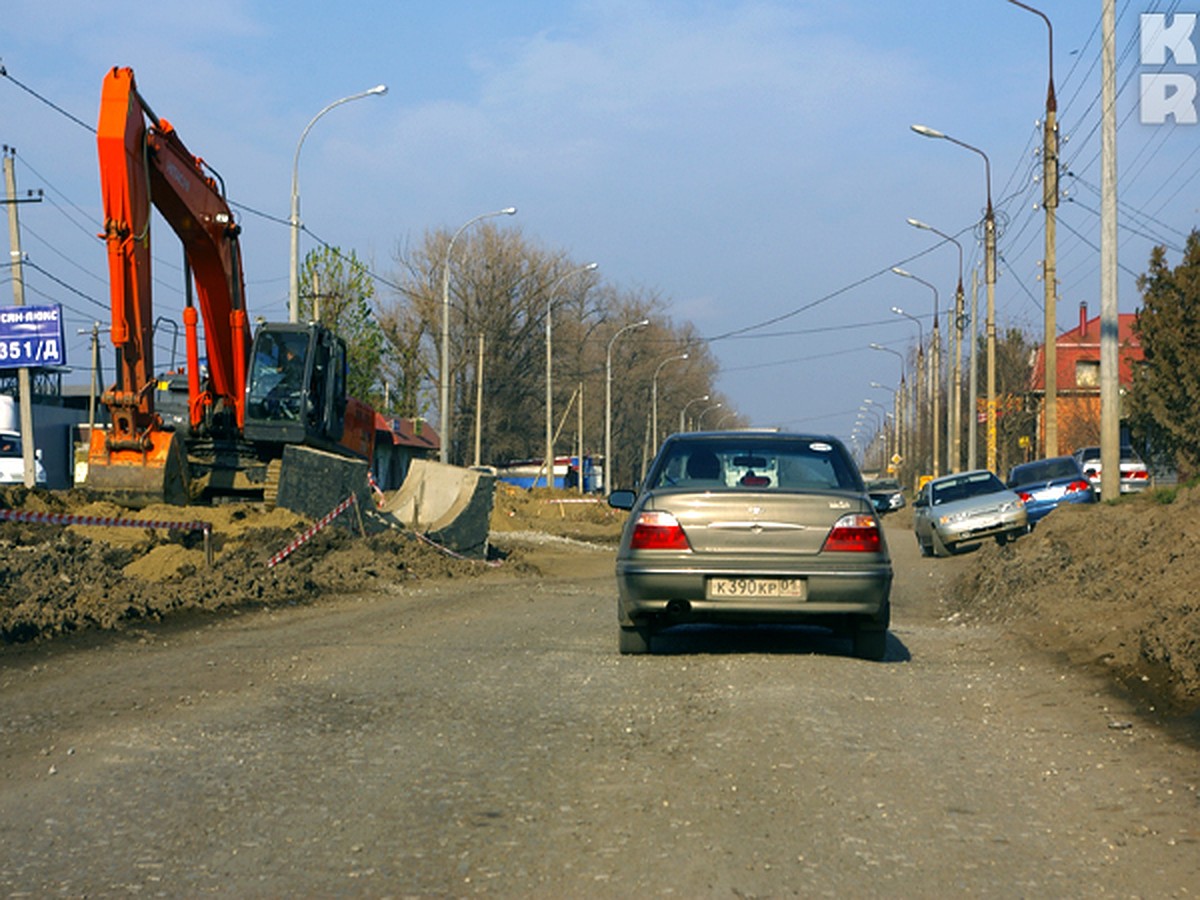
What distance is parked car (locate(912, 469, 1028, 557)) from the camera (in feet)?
83.5

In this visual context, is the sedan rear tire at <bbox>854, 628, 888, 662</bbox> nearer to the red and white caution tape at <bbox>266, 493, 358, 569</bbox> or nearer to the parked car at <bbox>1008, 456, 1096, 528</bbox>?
the red and white caution tape at <bbox>266, 493, 358, 569</bbox>

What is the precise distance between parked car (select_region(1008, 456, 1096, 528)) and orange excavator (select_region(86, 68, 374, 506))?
1292 centimetres

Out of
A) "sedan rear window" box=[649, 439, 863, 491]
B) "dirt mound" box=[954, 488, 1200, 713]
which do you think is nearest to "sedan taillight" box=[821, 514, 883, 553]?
"sedan rear window" box=[649, 439, 863, 491]

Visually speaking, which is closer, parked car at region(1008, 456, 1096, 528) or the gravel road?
the gravel road

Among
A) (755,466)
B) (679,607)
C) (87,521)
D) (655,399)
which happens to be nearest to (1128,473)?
(87,521)

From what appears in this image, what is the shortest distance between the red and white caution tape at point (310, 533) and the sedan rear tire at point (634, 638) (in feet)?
22.8

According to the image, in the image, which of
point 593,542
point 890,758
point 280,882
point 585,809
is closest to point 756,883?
point 585,809

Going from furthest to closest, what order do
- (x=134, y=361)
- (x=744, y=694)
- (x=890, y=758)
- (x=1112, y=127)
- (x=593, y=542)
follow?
1. (x=593, y=542)
2. (x=1112, y=127)
3. (x=134, y=361)
4. (x=744, y=694)
5. (x=890, y=758)

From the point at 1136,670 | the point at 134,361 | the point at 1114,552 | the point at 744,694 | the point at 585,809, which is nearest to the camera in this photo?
the point at 585,809

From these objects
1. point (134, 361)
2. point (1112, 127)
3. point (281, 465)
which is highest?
point (1112, 127)

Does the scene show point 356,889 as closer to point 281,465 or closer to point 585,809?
point 585,809

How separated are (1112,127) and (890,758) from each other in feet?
58.8

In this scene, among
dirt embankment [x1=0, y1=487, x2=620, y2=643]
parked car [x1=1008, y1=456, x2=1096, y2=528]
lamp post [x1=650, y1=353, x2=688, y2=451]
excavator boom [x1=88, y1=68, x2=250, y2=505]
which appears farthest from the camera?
lamp post [x1=650, y1=353, x2=688, y2=451]

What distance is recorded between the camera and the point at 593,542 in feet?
106
